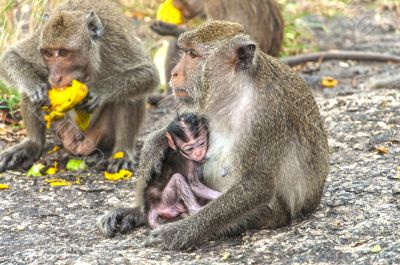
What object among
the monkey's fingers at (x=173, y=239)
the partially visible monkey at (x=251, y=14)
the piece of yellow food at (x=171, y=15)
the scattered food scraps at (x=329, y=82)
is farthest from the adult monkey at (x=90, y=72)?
the scattered food scraps at (x=329, y=82)

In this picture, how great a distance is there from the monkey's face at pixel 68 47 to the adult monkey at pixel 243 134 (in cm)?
203

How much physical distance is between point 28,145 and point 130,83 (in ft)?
3.77

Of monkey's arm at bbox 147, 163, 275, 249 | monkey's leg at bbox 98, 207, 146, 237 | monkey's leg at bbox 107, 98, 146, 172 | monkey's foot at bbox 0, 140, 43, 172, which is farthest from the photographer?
monkey's leg at bbox 107, 98, 146, 172

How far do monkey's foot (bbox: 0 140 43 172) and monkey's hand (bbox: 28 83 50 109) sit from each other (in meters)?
0.54

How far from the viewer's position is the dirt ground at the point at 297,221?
480 cm

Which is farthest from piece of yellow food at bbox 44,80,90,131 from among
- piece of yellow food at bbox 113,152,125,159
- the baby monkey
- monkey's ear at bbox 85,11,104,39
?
the baby monkey

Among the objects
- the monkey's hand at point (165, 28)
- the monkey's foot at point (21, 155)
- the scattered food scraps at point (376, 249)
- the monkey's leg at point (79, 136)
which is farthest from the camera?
the monkey's hand at point (165, 28)

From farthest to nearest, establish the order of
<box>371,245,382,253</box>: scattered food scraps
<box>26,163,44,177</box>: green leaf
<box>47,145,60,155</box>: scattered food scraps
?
1. <box>47,145,60,155</box>: scattered food scraps
2. <box>26,163,44,177</box>: green leaf
3. <box>371,245,382,253</box>: scattered food scraps

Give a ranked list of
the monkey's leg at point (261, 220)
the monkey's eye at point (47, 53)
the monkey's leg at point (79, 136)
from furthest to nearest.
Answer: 1. the monkey's leg at point (79, 136)
2. the monkey's eye at point (47, 53)
3. the monkey's leg at point (261, 220)

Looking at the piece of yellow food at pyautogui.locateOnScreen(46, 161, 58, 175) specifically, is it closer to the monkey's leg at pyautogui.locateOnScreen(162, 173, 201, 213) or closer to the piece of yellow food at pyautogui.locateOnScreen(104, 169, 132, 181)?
the piece of yellow food at pyautogui.locateOnScreen(104, 169, 132, 181)

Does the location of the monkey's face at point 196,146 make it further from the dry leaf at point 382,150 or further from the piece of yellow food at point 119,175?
the dry leaf at point 382,150

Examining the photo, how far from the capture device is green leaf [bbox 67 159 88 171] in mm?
7371

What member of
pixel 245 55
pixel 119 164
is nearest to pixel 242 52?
pixel 245 55

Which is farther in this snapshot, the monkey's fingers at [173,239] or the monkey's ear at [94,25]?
the monkey's ear at [94,25]
